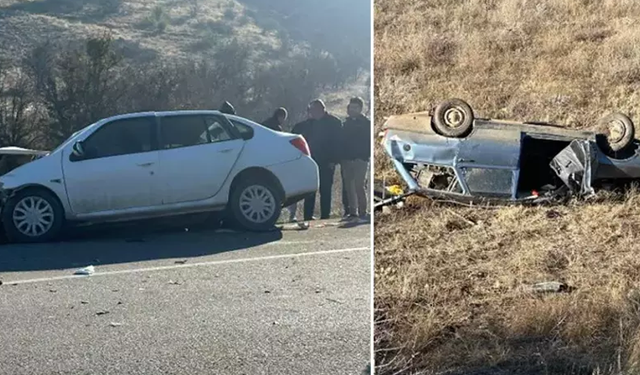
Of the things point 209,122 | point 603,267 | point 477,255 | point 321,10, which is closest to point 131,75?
point 209,122

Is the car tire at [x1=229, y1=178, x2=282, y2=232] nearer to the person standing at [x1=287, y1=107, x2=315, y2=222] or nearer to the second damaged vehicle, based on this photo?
the person standing at [x1=287, y1=107, x2=315, y2=222]

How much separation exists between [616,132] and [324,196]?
146 cm

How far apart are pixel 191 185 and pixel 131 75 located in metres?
0.22

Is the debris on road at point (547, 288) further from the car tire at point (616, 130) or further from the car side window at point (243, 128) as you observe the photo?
the car side window at point (243, 128)

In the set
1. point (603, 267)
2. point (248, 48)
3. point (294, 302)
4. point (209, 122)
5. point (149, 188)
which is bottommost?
point (603, 267)

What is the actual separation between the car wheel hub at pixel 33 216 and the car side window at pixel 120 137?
0.37 feet

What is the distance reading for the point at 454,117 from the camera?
250 cm

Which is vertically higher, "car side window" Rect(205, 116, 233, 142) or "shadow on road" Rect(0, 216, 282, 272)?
"car side window" Rect(205, 116, 233, 142)

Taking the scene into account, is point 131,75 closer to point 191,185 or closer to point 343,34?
point 191,185

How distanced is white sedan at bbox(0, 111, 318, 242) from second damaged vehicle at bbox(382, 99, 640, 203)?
102 centimetres

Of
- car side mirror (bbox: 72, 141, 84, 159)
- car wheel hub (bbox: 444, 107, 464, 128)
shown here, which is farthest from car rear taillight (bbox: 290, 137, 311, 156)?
car wheel hub (bbox: 444, 107, 464, 128)

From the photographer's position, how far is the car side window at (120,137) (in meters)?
1.39

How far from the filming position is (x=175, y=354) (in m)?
1.41

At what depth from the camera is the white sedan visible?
1.39 meters
